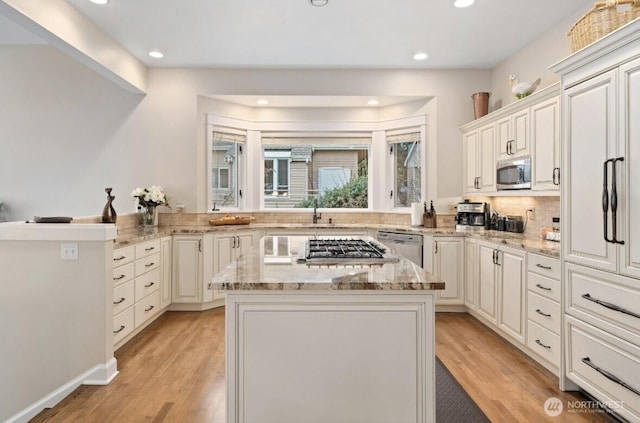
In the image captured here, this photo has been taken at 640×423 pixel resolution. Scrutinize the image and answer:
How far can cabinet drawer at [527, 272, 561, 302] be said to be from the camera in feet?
8.36

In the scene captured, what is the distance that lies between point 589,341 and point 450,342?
1.28m

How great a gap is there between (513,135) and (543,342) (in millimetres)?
1898

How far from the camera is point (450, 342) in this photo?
10.9 ft

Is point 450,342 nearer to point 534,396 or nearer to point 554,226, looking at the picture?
point 534,396

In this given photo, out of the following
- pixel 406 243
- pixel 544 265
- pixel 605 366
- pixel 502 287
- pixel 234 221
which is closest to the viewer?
pixel 605 366

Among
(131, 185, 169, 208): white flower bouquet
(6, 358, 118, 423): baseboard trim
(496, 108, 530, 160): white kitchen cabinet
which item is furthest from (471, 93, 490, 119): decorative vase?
(6, 358, 118, 423): baseboard trim

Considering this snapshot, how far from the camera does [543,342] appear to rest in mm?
2688

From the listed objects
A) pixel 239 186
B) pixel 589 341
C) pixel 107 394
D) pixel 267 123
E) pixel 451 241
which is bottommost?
pixel 107 394

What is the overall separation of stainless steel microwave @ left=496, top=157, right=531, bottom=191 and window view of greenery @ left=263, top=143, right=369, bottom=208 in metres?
1.92

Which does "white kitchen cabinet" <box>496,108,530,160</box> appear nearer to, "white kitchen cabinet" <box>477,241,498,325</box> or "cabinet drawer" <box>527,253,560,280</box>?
"white kitchen cabinet" <box>477,241,498,325</box>

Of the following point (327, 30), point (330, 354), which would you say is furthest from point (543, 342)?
point (327, 30)

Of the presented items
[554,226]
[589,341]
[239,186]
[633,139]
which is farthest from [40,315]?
[554,226]

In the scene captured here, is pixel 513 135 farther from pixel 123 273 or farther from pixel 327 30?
pixel 123 273

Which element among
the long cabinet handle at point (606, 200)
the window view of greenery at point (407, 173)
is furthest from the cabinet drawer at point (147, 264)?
the long cabinet handle at point (606, 200)
